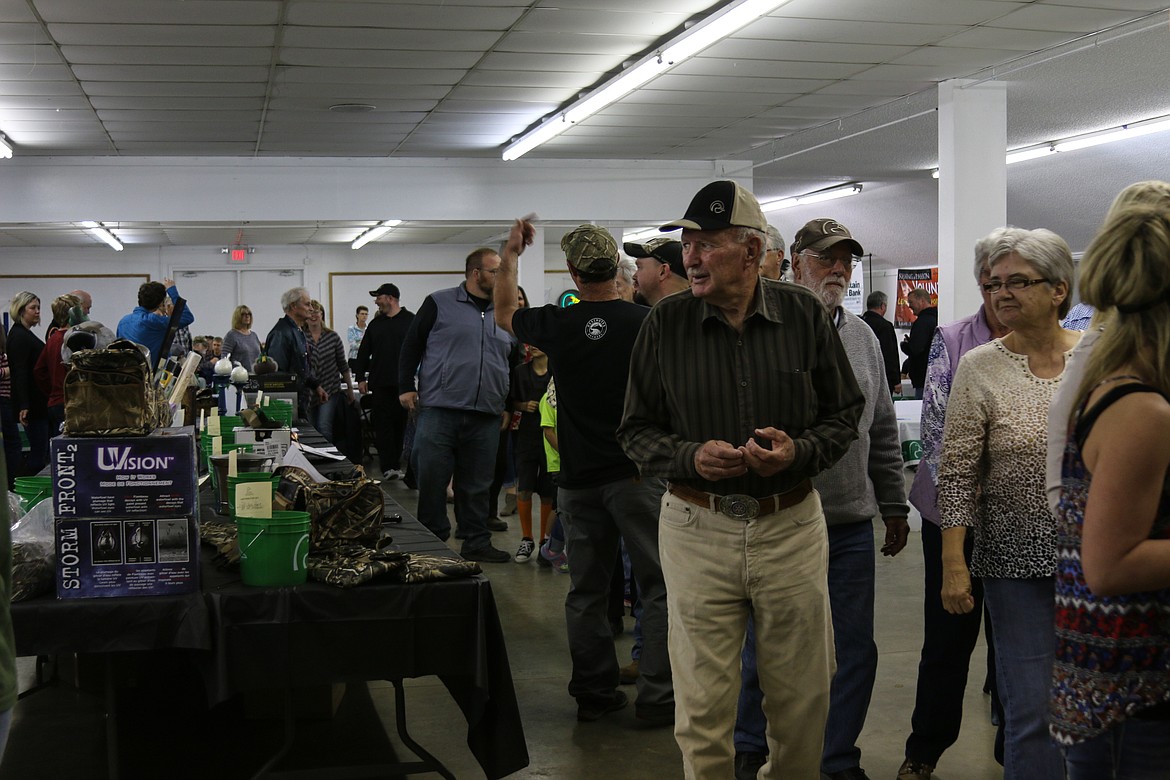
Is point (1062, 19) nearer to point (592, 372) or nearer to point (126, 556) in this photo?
point (592, 372)

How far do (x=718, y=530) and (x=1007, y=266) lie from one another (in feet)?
2.99

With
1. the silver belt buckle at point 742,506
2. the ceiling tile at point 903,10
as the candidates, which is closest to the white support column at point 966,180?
the ceiling tile at point 903,10

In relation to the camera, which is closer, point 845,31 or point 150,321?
point 845,31

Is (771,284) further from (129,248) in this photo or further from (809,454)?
(129,248)

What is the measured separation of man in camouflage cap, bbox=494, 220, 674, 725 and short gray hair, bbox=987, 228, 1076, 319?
1.35m

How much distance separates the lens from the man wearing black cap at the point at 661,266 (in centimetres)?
382

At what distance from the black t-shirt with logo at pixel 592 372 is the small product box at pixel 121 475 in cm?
148

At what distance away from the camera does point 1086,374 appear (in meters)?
1.67

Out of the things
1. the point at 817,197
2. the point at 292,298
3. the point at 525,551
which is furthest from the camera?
the point at 817,197

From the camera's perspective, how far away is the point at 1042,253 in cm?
258

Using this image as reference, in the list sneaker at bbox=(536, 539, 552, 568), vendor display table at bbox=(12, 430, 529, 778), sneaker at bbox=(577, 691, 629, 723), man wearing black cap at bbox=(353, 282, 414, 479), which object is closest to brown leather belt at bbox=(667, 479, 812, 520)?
vendor display table at bbox=(12, 430, 529, 778)

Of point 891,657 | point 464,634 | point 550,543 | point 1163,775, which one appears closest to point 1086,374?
point 1163,775

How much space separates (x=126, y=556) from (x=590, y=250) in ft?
5.74

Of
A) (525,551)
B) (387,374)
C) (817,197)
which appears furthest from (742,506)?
(817,197)
